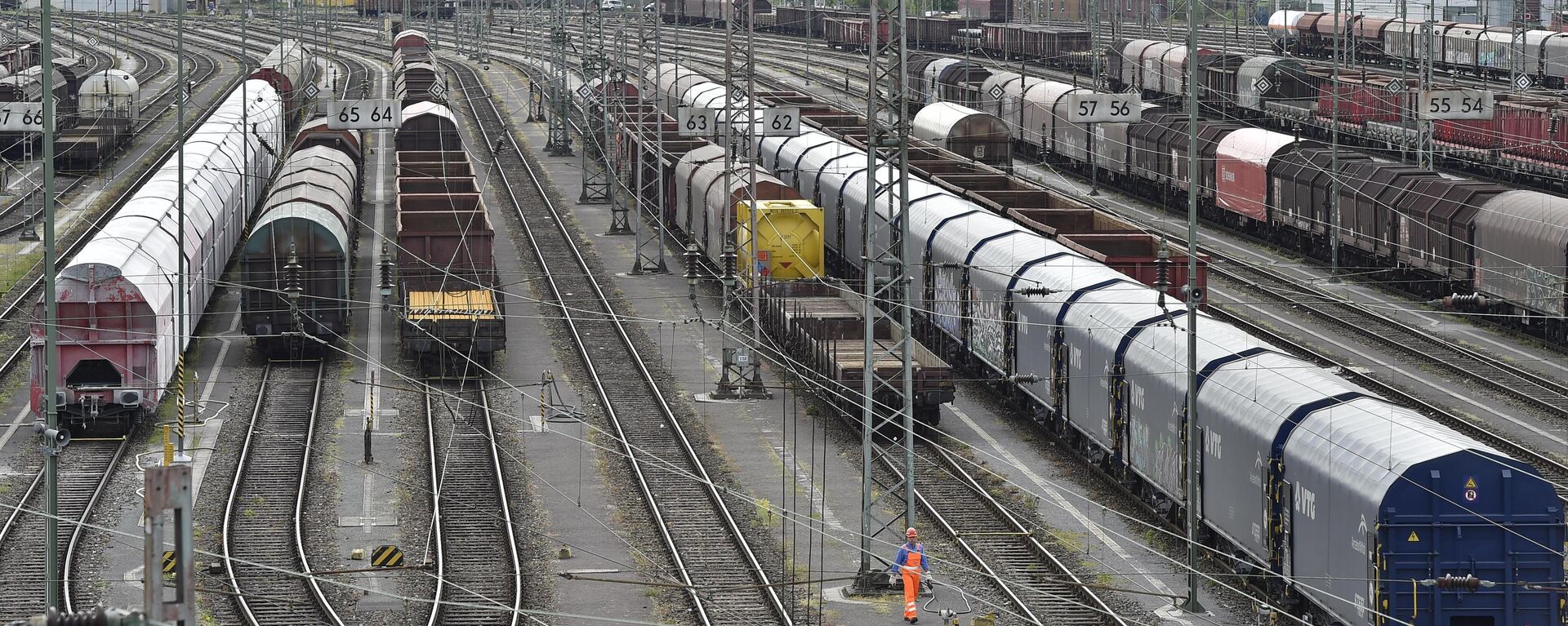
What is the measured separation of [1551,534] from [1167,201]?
48.5 metres

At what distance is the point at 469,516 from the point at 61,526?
663 cm

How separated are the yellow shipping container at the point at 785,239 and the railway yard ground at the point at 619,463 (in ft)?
5.87

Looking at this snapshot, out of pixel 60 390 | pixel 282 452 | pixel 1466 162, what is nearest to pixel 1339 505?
pixel 282 452

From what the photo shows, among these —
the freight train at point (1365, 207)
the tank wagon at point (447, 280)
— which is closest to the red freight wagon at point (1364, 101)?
the freight train at point (1365, 207)

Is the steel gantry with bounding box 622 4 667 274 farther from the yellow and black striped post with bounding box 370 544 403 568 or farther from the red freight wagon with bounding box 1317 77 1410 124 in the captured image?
the red freight wagon with bounding box 1317 77 1410 124

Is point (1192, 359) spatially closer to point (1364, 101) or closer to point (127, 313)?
point (127, 313)

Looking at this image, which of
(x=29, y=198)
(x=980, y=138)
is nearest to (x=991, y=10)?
(x=980, y=138)

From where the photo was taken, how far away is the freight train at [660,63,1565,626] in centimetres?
2153

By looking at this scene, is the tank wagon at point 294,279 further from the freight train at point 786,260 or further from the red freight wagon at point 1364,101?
the red freight wagon at point 1364,101

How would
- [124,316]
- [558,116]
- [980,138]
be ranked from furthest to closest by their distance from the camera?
[558,116]
[980,138]
[124,316]

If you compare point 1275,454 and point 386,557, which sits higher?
point 1275,454

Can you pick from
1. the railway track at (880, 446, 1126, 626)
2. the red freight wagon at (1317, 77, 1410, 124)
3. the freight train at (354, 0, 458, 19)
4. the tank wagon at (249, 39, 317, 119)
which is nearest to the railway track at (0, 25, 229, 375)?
the tank wagon at (249, 39, 317, 119)

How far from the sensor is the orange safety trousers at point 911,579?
25.7m

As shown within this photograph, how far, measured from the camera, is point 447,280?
45062mm
